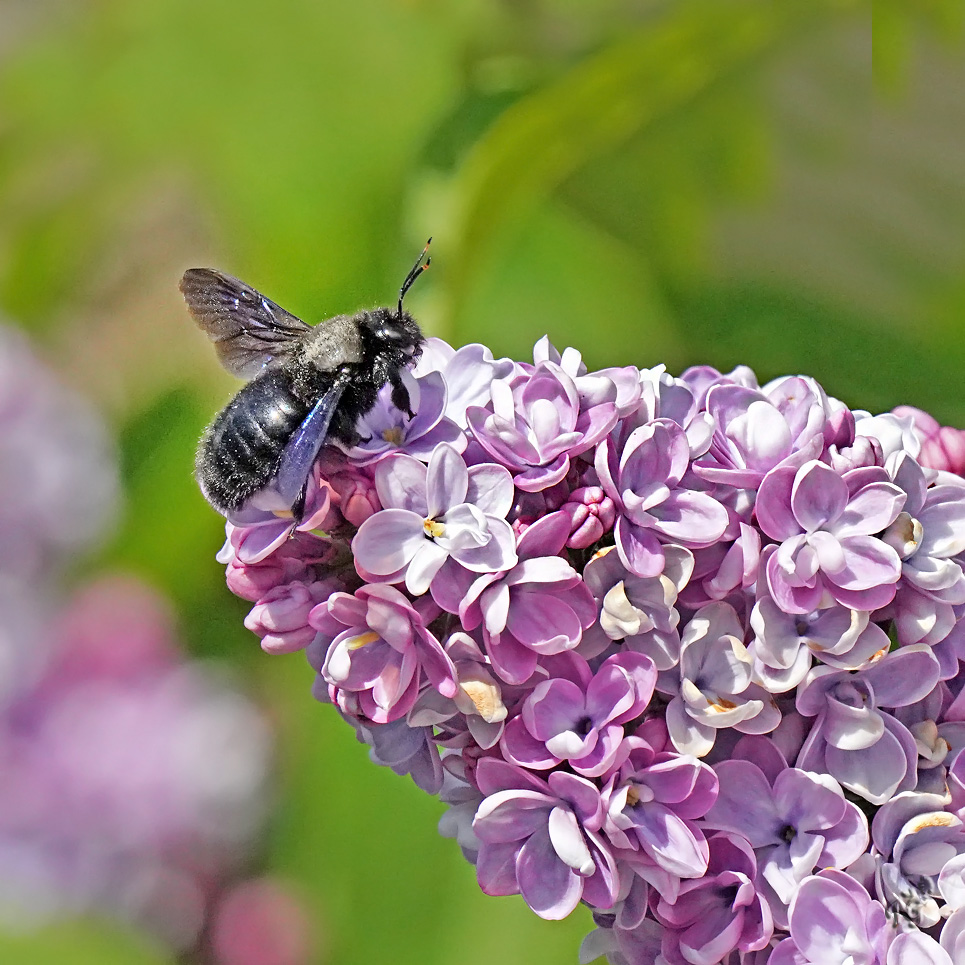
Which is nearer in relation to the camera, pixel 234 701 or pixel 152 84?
pixel 234 701

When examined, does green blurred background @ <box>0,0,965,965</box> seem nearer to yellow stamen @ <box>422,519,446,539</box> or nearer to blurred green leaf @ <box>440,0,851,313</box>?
blurred green leaf @ <box>440,0,851,313</box>

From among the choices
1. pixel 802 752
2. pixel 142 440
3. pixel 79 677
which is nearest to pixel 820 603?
pixel 802 752

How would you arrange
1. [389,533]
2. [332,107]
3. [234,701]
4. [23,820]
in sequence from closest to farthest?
[389,533] → [23,820] → [234,701] → [332,107]

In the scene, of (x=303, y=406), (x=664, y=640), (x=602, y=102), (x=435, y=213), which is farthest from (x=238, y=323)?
(x=602, y=102)

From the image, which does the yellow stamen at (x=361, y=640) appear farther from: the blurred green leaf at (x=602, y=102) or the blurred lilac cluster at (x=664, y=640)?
the blurred green leaf at (x=602, y=102)

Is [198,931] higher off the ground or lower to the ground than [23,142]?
lower

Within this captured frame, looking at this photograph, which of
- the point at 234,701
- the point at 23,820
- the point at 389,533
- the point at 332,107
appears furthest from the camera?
the point at 332,107

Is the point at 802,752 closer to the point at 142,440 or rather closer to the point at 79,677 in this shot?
the point at 79,677

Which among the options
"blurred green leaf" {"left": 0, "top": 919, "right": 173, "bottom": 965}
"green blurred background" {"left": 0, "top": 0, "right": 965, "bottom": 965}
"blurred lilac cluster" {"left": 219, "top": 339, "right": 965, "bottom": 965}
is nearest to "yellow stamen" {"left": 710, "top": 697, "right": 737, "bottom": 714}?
"blurred lilac cluster" {"left": 219, "top": 339, "right": 965, "bottom": 965}
